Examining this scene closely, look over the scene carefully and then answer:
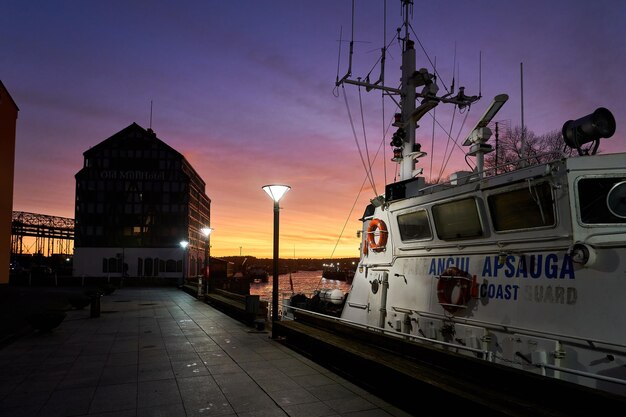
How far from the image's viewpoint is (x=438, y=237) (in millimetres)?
9922

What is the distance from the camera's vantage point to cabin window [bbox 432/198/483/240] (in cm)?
884

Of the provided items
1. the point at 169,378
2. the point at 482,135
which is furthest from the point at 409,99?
the point at 169,378

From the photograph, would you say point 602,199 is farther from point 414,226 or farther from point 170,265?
point 170,265

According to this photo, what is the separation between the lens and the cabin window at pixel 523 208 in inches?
292

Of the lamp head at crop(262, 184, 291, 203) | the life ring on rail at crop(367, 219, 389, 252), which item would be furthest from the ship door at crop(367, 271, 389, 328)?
the lamp head at crop(262, 184, 291, 203)

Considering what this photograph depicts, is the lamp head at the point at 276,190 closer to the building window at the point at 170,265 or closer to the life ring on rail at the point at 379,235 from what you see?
the life ring on rail at the point at 379,235

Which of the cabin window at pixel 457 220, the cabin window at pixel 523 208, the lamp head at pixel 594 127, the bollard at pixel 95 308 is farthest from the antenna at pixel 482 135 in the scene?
the bollard at pixel 95 308

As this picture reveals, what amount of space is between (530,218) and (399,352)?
343cm

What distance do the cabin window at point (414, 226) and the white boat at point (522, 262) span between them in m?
0.04

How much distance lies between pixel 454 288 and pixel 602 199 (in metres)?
3.19

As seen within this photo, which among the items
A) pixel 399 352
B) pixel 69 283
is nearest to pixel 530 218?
pixel 399 352

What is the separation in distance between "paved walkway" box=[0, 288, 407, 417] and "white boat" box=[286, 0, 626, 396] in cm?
203

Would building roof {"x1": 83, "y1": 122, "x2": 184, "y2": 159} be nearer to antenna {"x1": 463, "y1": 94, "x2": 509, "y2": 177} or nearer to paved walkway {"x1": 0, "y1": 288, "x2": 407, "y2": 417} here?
paved walkway {"x1": 0, "y1": 288, "x2": 407, "y2": 417}

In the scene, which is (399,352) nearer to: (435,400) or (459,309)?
(459,309)
